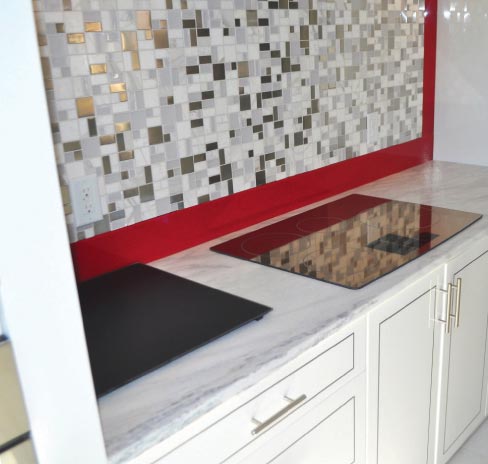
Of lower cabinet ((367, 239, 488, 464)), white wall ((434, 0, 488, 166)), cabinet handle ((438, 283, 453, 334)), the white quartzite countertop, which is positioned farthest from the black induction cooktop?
white wall ((434, 0, 488, 166))

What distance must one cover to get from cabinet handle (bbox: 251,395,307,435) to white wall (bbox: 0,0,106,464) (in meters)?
0.37

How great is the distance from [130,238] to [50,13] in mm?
587

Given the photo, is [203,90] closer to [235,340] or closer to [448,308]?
[235,340]

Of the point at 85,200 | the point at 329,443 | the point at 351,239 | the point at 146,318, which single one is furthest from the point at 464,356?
the point at 85,200

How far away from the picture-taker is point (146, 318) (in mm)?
1279

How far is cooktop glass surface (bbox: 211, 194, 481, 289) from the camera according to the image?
4.95ft

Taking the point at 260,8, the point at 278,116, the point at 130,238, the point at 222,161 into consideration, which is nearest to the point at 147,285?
the point at 130,238

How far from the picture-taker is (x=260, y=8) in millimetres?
1789

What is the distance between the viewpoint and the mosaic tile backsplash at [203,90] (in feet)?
4.66

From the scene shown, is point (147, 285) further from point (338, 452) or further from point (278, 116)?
point (278, 116)

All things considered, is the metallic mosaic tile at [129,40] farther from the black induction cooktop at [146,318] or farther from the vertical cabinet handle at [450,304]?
the vertical cabinet handle at [450,304]

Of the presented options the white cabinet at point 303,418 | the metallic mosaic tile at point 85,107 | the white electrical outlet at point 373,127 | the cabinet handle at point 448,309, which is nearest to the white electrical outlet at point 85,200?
the metallic mosaic tile at point 85,107

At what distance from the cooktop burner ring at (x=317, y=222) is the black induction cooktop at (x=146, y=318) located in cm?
51

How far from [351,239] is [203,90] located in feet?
1.98
